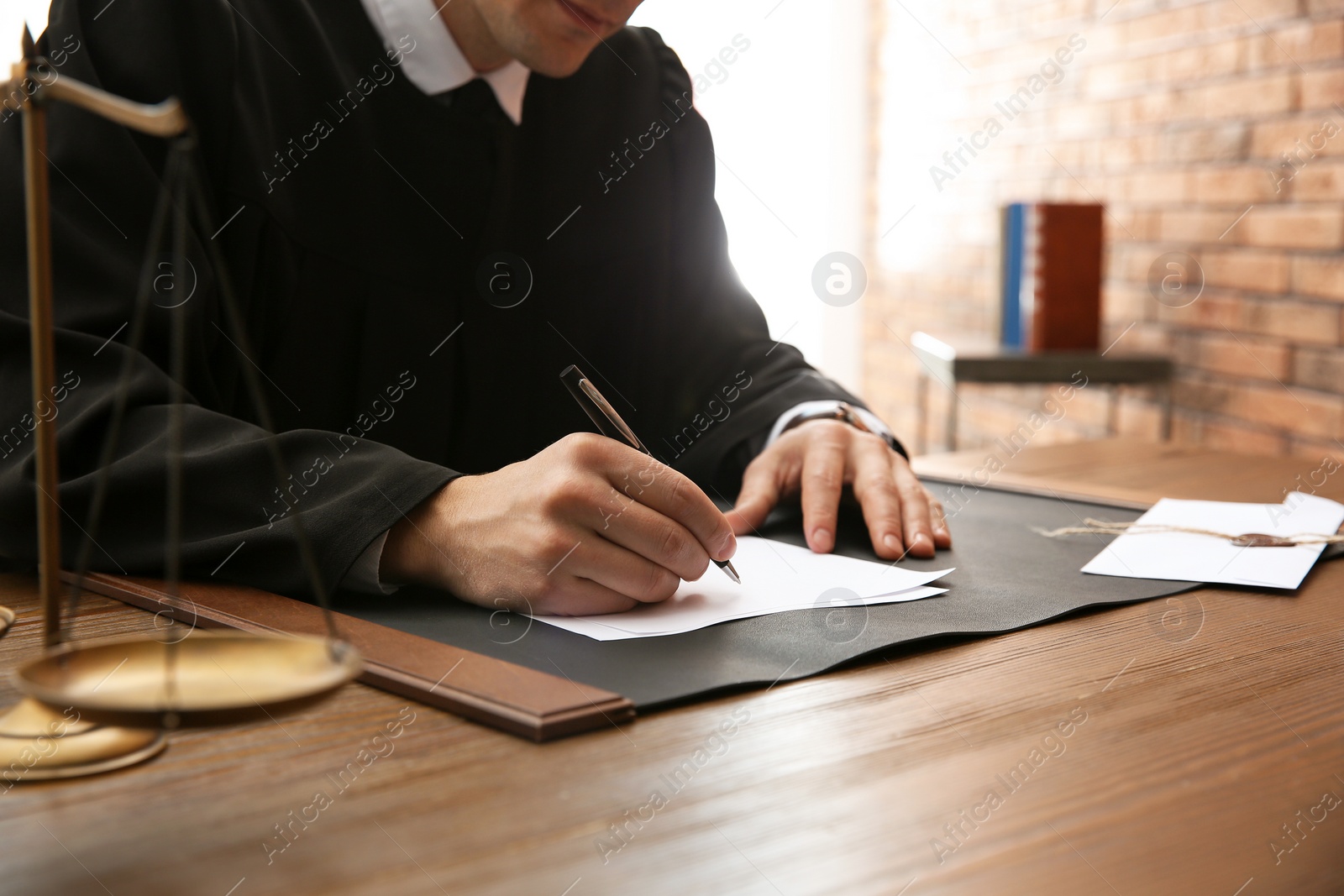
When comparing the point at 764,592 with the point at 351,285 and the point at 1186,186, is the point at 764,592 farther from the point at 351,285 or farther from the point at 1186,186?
the point at 1186,186

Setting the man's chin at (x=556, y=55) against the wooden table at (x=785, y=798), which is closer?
the wooden table at (x=785, y=798)

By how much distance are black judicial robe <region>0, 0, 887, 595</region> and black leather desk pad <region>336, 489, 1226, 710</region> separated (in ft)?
0.35

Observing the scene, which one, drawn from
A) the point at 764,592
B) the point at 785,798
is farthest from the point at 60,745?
the point at 764,592

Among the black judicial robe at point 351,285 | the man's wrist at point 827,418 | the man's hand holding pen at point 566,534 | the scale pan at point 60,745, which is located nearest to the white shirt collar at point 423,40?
the black judicial robe at point 351,285

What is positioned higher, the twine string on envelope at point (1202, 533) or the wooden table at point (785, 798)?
the wooden table at point (785, 798)

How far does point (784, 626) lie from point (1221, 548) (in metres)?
0.51

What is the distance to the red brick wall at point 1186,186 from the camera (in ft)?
7.55

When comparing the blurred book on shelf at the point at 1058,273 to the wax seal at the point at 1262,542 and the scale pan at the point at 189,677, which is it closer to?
the wax seal at the point at 1262,542

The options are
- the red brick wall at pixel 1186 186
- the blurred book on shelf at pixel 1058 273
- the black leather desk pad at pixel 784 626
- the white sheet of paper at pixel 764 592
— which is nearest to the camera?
the black leather desk pad at pixel 784 626

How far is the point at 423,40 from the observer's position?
136 centimetres

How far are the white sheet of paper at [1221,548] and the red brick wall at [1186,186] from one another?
4.14 ft

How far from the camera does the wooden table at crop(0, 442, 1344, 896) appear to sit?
45cm

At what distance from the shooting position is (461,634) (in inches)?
29.8

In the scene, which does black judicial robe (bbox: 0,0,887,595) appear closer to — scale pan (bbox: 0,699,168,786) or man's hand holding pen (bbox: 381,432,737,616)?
man's hand holding pen (bbox: 381,432,737,616)
